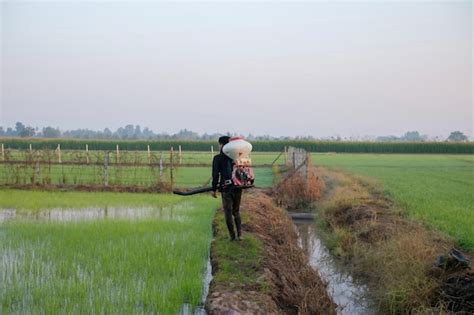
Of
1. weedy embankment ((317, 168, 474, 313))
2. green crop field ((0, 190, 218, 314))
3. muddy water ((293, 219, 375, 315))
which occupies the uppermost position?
green crop field ((0, 190, 218, 314))

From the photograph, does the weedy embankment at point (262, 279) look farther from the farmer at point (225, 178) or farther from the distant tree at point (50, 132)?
the distant tree at point (50, 132)

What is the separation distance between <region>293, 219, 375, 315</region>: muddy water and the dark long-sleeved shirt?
95.5 inches

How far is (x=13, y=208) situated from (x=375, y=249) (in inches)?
412

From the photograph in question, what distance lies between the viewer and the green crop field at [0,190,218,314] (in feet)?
19.3

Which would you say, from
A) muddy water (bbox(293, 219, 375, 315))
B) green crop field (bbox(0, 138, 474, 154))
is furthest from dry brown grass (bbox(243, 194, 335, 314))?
green crop field (bbox(0, 138, 474, 154))

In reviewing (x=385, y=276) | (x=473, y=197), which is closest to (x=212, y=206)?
(x=385, y=276)

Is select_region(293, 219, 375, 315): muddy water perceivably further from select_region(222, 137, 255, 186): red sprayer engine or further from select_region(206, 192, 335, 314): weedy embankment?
select_region(222, 137, 255, 186): red sprayer engine

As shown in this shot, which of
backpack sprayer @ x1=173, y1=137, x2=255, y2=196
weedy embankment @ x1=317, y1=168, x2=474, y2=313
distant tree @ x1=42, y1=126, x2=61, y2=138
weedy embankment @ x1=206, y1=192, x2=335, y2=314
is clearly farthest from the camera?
distant tree @ x1=42, y1=126, x2=61, y2=138

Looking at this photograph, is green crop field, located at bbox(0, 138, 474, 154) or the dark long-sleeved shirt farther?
green crop field, located at bbox(0, 138, 474, 154)

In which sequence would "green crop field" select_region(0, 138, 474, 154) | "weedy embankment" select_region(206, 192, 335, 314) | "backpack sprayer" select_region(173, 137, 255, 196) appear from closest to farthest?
"weedy embankment" select_region(206, 192, 335, 314) → "backpack sprayer" select_region(173, 137, 255, 196) → "green crop field" select_region(0, 138, 474, 154)

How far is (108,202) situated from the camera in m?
15.3

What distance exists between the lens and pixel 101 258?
782cm

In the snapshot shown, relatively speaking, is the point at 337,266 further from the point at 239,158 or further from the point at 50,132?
the point at 50,132

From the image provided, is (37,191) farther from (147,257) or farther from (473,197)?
(473,197)
